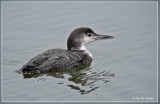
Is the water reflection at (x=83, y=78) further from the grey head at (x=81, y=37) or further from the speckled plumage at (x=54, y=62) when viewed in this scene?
the grey head at (x=81, y=37)

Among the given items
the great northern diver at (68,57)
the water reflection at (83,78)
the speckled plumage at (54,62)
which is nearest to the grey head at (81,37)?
the great northern diver at (68,57)

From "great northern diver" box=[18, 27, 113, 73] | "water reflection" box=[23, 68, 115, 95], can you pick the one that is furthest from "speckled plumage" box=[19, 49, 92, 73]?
"water reflection" box=[23, 68, 115, 95]

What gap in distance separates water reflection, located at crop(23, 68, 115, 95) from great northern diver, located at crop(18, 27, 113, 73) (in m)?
0.12

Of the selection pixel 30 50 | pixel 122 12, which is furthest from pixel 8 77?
pixel 122 12

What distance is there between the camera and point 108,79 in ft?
25.6

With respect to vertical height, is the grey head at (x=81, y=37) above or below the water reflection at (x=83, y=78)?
above

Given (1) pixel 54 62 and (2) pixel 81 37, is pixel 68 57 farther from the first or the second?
A: (2) pixel 81 37

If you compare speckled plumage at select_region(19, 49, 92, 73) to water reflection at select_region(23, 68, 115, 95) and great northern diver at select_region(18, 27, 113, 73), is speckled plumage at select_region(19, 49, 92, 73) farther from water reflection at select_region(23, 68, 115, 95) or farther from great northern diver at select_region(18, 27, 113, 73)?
water reflection at select_region(23, 68, 115, 95)

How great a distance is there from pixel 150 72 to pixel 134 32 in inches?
80.9

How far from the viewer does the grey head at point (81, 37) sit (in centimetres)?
893

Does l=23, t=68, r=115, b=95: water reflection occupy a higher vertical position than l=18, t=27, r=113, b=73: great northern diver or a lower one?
lower

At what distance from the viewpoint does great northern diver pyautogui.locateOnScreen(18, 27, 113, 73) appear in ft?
26.6

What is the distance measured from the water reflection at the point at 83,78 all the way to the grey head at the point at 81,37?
0.74 metres

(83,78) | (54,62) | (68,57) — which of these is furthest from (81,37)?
(83,78)
